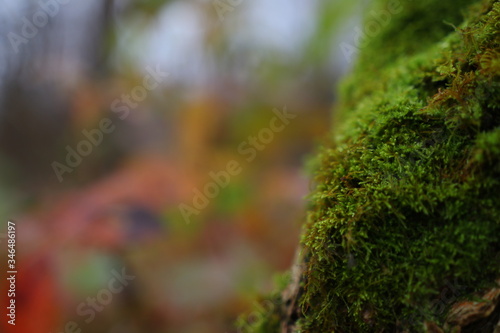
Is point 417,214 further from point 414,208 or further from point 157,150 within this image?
point 157,150

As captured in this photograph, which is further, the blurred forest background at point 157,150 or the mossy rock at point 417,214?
the blurred forest background at point 157,150

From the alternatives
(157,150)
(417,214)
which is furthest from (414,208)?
(157,150)

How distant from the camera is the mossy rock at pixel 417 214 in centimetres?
79

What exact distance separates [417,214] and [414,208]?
3 centimetres

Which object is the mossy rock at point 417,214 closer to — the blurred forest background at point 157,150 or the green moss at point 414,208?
the green moss at point 414,208

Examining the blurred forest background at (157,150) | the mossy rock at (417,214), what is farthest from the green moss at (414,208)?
the blurred forest background at (157,150)

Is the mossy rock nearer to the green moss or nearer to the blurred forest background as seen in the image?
the green moss

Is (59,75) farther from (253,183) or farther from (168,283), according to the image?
(168,283)

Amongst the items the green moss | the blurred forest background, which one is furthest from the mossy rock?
the blurred forest background

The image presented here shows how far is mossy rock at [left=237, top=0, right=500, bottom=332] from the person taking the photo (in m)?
0.79

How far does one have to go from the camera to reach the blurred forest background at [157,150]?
3.18 metres

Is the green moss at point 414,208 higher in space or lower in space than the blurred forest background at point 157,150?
lower

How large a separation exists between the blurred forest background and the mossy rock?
1298mm

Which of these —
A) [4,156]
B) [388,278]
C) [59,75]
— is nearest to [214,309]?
[388,278]
